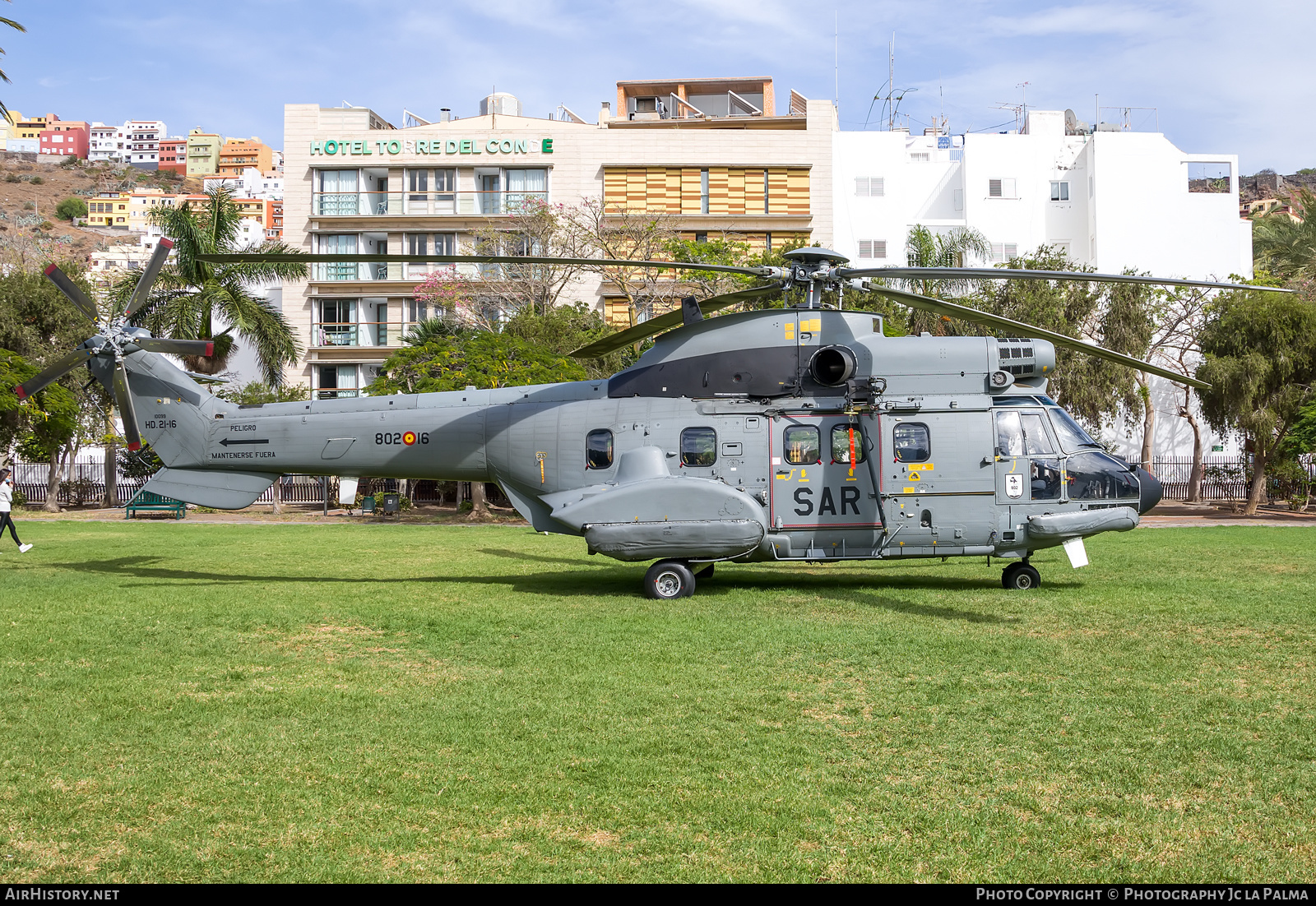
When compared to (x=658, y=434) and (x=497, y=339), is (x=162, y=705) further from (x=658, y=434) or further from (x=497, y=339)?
(x=497, y=339)

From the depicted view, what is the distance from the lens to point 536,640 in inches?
436

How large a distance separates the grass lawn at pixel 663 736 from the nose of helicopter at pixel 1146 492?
4.33 feet

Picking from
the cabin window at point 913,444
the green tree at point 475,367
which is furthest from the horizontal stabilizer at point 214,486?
the green tree at point 475,367

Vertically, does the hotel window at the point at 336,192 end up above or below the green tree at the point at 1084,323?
above

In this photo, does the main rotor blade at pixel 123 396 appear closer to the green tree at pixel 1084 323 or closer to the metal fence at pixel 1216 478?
the green tree at pixel 1084 323

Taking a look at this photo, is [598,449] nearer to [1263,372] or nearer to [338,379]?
[1263,372]

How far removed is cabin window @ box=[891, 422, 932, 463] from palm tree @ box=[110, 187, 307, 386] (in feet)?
98.3

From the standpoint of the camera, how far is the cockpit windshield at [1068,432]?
47.2 feet

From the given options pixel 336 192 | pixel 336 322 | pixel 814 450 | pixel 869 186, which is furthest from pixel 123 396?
pixel 869 186

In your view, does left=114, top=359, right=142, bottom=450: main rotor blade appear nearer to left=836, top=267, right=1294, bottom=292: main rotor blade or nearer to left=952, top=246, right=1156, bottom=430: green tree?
left=836, top=267, right=1294, bottom=292: main rotor blade

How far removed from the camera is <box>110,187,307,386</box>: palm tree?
37.8 m

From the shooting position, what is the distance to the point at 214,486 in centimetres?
1645

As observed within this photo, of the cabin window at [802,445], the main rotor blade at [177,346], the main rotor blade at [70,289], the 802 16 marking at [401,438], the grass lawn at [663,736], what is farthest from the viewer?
the 802 16 marking at [401,438]

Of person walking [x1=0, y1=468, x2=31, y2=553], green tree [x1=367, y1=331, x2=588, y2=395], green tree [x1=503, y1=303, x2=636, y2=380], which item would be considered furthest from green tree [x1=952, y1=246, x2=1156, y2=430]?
person walking [x1=0, y1=468, x2=31, y2=553]
